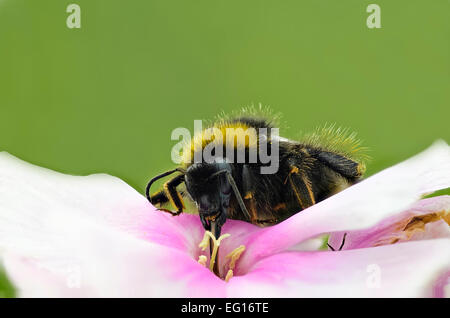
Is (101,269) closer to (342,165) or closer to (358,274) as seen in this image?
(358,274)

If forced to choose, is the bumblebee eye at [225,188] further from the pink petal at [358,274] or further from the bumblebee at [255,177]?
the pink petal at [358,274]

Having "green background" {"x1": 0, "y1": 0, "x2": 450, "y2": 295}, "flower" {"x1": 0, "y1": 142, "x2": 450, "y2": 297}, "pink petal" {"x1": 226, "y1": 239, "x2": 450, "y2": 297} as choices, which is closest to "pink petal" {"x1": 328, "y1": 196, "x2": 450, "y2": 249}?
"flower" {"x1": 0, "y1": 142, "x2": 450, "y2": 297}

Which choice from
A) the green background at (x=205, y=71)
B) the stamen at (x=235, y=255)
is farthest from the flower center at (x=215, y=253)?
the green background at (x=205, y=71)

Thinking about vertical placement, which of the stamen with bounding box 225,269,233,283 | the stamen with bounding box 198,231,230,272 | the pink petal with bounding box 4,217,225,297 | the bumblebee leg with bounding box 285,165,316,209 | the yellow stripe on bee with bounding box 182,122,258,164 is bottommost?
the stamen with bounding box 225,269,233,283

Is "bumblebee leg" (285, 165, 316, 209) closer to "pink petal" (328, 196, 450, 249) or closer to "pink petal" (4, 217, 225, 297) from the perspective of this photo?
"pink petal" (328, 196, 450, 249)

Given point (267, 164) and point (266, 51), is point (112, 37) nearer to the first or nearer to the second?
point (266, 51)
